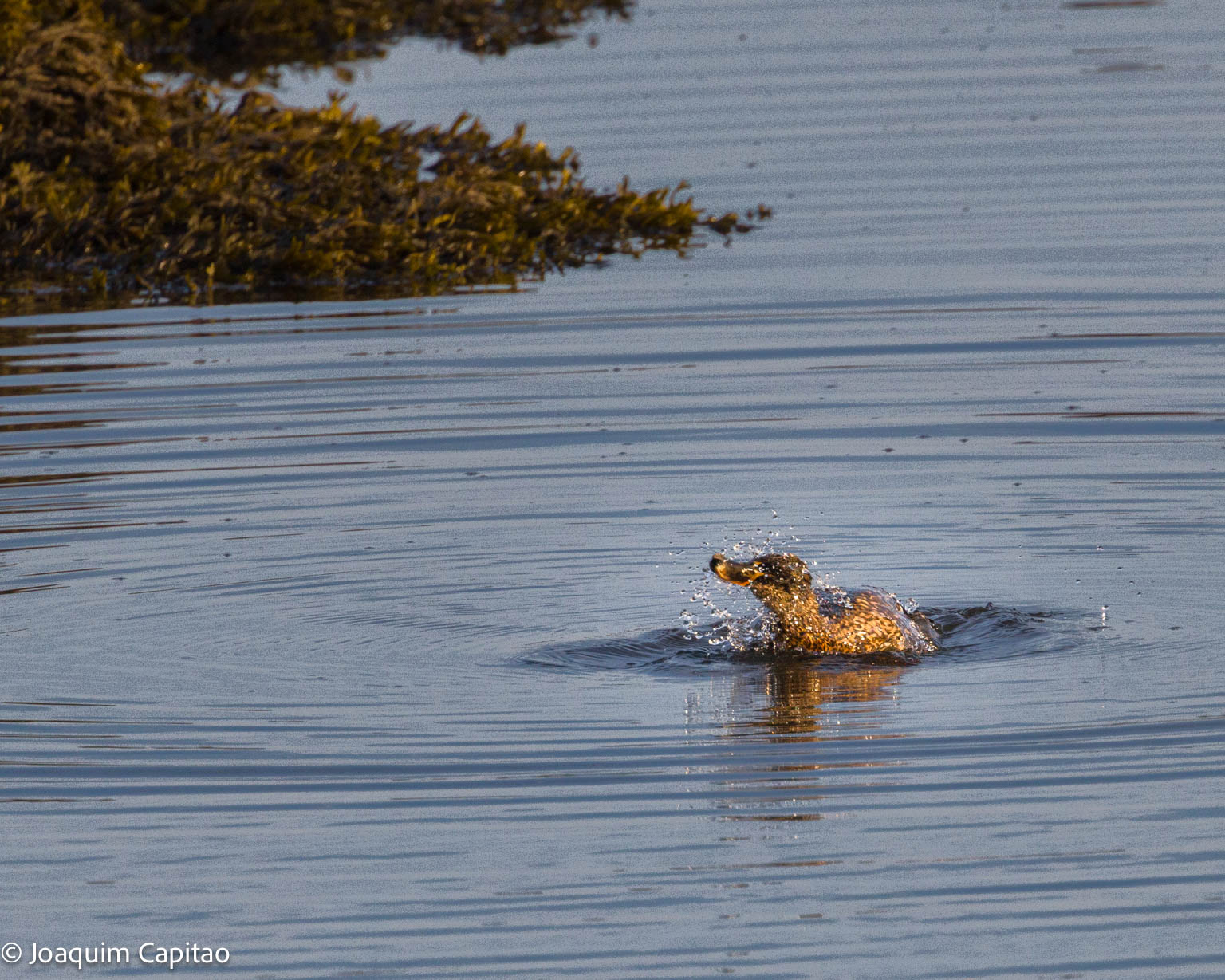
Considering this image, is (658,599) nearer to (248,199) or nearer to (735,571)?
(735,571)

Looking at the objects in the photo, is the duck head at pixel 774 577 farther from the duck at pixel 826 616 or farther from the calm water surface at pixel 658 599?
the calm water surface at pixel 658 599

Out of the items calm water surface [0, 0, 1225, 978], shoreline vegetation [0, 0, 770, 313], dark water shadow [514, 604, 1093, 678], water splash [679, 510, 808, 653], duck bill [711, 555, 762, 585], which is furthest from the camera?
shoreline vegetation [0, 0, 770, 313]

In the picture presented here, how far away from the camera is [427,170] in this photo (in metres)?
19.0

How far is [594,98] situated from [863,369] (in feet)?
32.4

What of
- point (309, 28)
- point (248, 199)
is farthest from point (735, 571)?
point (309, 28)

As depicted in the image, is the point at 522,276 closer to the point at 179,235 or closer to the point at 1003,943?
the point at 179,235

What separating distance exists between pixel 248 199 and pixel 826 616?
28.9ft

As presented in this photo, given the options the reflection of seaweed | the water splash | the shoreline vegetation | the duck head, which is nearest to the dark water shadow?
the water splash

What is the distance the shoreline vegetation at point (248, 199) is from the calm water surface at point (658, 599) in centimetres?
A: 89

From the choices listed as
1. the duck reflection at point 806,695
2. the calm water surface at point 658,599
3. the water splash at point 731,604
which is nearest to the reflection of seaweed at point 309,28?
the calm water surface at point 658,599

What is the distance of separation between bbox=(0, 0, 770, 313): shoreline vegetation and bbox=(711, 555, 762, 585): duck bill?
776 centimetres

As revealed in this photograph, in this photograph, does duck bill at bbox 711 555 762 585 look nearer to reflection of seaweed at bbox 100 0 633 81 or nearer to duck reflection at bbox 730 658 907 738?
duck reflection at bbox 730 658 907 738

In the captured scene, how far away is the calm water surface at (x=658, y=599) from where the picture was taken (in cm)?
694

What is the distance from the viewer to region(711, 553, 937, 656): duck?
9508mm
